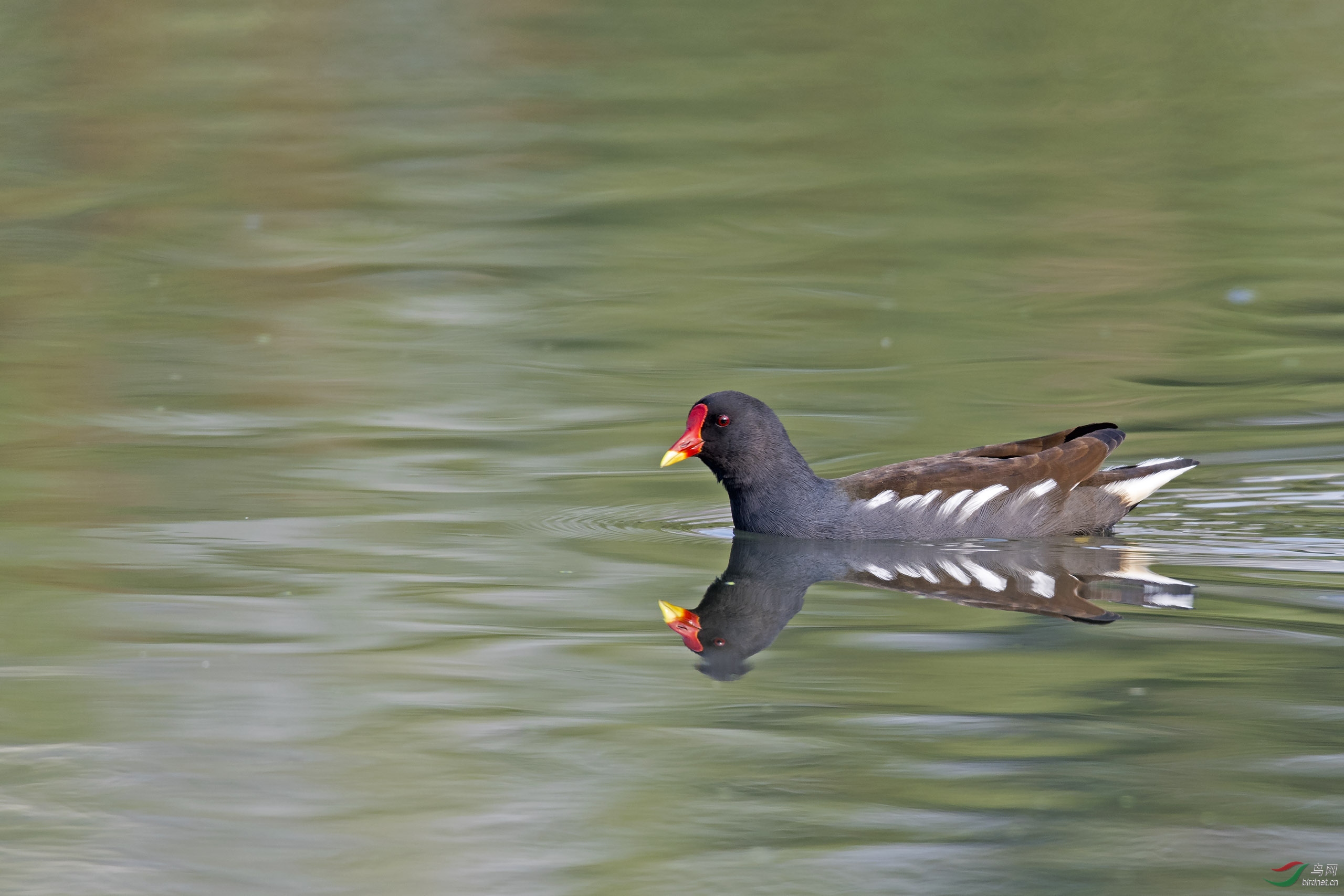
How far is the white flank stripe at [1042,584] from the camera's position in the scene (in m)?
7.21

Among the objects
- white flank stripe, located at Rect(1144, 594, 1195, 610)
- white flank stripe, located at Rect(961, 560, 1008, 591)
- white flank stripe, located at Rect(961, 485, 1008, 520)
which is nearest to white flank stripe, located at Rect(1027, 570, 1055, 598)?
white flank stripe, located at Rect(961, 560, 1008, 591)

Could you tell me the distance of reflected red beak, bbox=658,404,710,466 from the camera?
27.5 ft

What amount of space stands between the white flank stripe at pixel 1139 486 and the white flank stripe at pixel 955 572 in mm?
937

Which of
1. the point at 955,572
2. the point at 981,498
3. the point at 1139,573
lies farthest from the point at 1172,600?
the point at 981,498

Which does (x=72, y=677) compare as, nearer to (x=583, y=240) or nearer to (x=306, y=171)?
(x=583, y=240)

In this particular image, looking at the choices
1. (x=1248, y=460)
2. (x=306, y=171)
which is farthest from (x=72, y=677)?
(x=306, y=171)

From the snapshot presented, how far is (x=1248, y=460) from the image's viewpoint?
30.2 feet

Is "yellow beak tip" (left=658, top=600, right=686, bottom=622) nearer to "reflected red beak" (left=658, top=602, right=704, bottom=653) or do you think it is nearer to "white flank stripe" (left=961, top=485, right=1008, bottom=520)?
"reflected red beak" (left=658, top=602, right=704, bottom=653)

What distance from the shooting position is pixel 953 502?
810 centimetres

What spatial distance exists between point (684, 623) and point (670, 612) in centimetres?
15

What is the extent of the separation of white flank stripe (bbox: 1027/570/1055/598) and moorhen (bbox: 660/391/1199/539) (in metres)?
0.59

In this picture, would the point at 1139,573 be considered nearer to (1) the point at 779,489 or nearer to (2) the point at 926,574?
(2) the point at 926,574

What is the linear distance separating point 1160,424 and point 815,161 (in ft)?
27.8

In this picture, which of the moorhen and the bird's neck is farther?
the bird's neck
